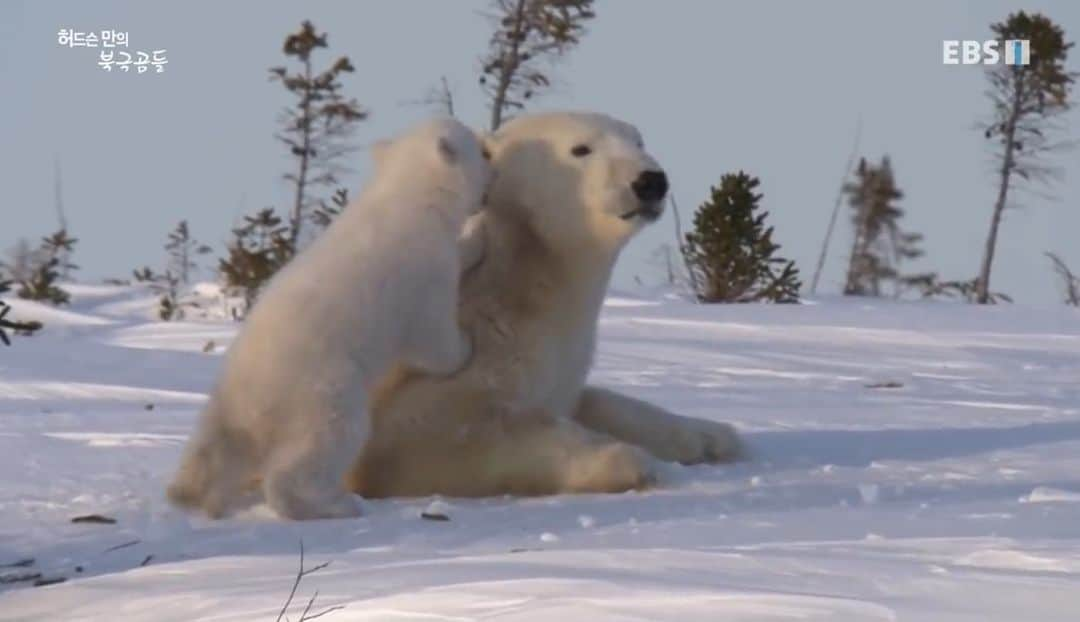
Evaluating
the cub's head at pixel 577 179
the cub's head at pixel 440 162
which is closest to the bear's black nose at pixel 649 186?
the cub's head at pixel 577 179

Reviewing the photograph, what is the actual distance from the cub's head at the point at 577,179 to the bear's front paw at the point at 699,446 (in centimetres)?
73

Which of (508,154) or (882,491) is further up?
(508,154)

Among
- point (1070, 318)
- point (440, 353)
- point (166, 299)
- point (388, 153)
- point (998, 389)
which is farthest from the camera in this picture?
point (166, 299)

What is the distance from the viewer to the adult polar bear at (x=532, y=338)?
4.79 meters

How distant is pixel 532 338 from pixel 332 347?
74cm

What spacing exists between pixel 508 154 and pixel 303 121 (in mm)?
13819

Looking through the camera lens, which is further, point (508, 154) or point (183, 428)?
point (183, 428)

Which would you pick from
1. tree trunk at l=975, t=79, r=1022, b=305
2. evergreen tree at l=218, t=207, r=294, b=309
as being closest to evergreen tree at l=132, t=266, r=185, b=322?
evergreen tree at l=218, t=207, r=294, b=309

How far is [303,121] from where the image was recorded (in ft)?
61.0

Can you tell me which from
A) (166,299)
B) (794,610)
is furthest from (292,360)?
(166,299)

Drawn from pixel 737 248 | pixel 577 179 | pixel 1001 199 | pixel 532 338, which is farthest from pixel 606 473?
pixel 1001 199

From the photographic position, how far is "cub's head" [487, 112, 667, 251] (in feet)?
15.9

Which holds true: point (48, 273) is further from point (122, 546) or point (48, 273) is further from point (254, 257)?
point (122, 546)

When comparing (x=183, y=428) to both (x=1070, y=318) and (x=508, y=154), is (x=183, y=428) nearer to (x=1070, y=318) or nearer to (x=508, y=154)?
(x=508, y=154)
